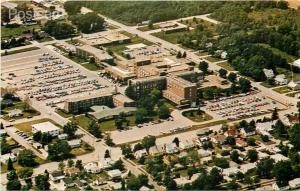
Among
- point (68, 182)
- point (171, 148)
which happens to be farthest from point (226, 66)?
point (68, 182)

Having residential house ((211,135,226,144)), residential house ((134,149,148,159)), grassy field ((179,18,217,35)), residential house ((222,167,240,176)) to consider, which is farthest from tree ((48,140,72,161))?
grassy field ((179,18,217,35))

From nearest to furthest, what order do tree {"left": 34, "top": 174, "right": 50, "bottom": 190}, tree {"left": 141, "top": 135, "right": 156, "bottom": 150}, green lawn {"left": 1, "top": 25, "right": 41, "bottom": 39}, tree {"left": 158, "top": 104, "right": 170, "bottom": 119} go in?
tree {"left": 34, "top": 174, "right": 50, "bottom": 190} < tree {"left": 141, "top": 135, "right": 156, "bottom": 150} < tree {"left": 158, "top": 104, "right": 170, "bottom": 119} < green lawn {"left": 1, "top": 25, "right": 41, "bottom": 39}

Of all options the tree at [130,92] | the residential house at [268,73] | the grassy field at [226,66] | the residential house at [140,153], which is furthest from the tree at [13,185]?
the grassy field at [226,66]

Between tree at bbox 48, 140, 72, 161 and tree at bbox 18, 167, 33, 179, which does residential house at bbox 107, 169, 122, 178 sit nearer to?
tree at bbox 48, 140, 72, 161

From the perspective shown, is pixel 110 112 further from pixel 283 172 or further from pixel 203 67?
pixel 283 172

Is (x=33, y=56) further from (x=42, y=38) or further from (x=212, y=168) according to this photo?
(x=212, y=168)

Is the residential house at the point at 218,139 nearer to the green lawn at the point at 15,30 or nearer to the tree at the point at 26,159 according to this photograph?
the tree at the point at 26,159

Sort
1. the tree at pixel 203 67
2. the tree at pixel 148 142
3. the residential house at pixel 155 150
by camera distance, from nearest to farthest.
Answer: the residential house at pixel 155 150 → the tree at pixel 148 142 → the tree at pixel 203 67
